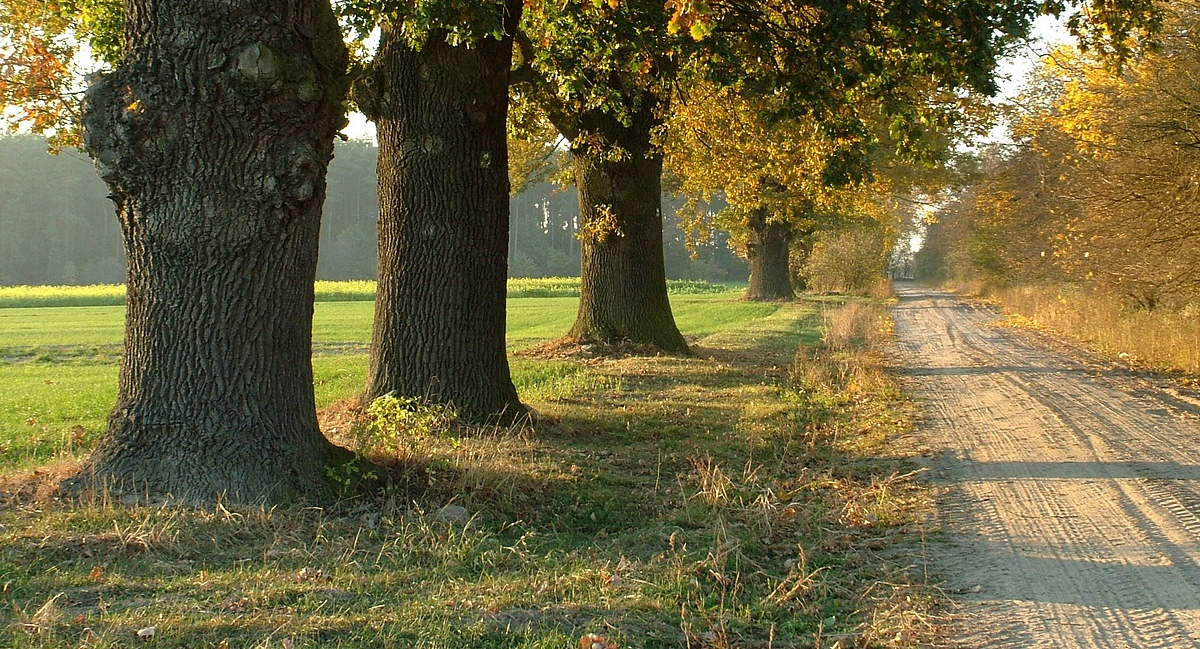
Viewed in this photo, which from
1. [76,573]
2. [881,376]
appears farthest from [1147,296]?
[76,573]

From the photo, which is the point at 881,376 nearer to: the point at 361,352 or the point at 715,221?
the point at 361,352

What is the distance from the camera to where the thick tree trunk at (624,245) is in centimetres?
1716

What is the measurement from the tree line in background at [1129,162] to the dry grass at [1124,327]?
412mm

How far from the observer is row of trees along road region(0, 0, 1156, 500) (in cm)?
624

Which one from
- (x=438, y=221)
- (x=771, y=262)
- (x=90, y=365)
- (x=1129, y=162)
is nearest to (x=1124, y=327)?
(x=1129, y=162)

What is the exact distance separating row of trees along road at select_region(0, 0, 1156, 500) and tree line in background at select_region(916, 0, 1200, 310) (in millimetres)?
4052

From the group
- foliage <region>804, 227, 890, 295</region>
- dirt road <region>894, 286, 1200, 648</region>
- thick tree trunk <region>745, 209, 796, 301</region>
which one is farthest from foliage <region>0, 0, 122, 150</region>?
foliage <region>804, 227, 890, 295</region>

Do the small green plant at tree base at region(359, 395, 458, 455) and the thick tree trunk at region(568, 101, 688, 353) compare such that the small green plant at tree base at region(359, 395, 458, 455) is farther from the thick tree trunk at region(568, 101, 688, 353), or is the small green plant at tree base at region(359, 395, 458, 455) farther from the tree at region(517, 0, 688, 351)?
the thick tree trunk at region(568, 101, 688, 353)

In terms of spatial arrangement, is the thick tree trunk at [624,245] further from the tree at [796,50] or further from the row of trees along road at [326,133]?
the tree at [796,50]

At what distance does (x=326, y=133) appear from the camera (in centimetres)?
680

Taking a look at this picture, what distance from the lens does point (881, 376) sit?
15.6 meters

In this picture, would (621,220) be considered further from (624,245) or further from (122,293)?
(122,293)

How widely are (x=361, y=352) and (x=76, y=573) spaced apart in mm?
18747

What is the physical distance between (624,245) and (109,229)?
93213mm
